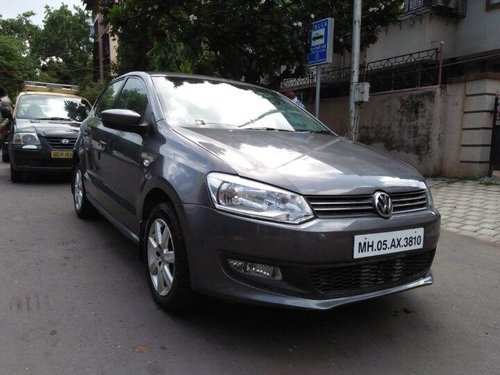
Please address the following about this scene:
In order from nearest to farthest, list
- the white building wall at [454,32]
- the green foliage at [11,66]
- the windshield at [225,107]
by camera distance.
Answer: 1. the windshield at [225,107]
2. the white building wall at [454,32]
3. the green foliage at [11,66]

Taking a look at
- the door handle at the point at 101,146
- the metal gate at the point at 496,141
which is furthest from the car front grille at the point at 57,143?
the metal gate at the point at 496,141

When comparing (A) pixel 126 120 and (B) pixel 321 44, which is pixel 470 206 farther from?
(A) pixel 126 120

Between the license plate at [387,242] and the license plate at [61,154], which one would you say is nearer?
the license plate at [387,242]

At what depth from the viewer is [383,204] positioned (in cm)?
275

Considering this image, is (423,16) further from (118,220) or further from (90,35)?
(90,35)

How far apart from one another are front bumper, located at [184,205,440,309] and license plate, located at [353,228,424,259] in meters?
0.03

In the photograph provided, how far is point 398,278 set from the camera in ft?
9.57

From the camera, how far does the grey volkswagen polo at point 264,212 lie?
101 inches

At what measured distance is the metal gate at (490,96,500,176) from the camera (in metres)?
8.79

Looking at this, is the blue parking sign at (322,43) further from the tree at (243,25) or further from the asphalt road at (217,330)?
the asphalt road at (217,330)

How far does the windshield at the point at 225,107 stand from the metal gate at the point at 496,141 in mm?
5903

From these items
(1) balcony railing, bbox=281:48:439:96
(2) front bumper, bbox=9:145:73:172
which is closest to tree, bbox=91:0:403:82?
(1) balcony railing, bbox=281:48:439:96

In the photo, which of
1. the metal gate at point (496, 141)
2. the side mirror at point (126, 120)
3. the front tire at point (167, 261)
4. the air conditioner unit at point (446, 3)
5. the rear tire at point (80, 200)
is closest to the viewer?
the front tire at point (167, 261)

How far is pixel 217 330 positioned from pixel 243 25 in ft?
25.0
